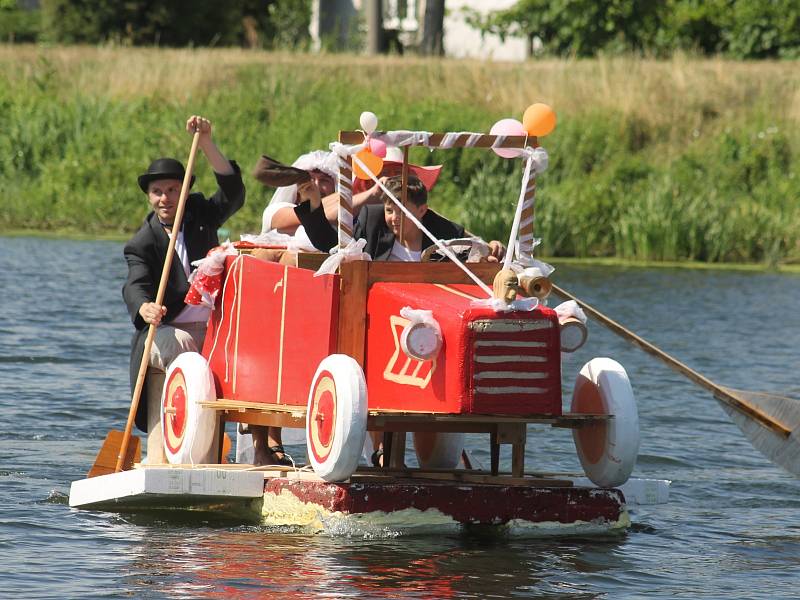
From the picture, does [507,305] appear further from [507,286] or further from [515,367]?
[515,367]

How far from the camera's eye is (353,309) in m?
8.11

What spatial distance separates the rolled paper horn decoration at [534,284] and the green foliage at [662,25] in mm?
28491

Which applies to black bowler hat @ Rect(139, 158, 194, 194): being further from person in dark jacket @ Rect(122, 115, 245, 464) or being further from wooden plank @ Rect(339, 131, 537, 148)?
wooden plank @ Rect(339, 131, 537, 148)

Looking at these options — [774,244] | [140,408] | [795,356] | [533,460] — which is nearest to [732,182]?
[774,244]

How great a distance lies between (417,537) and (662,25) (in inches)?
1261

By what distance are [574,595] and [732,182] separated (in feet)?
65.9

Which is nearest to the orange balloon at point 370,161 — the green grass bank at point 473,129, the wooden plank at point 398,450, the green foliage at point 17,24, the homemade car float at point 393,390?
the homemade car float at point 393,390

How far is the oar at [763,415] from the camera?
8.91m

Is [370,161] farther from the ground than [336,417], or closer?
farther from the ground

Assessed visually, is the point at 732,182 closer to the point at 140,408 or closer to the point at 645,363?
the point at 645,363

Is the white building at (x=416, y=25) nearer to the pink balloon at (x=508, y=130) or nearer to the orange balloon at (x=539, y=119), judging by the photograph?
the pink balloon at (x=508, y=130)

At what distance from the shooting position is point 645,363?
16.4 metres

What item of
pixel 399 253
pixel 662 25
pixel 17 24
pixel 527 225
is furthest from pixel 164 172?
pixel 17 24

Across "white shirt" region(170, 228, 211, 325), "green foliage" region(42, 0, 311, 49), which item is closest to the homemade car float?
"white shirt" region(170, 228, 211, 325)
